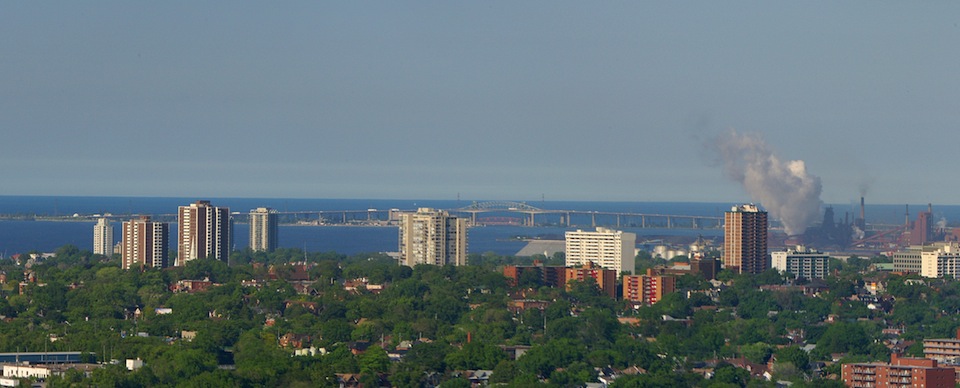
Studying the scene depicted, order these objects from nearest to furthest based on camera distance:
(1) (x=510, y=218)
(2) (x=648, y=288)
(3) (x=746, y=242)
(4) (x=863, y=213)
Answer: (2) (x=648, y=288) → (3) (x=746, y=242) → (4) (x=863, y=213) → (1) (x=510, y=218)

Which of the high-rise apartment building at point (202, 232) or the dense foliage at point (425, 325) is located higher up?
the high-rise apartment building at point (202, 232)

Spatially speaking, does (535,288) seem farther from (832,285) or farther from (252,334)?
(252,334)

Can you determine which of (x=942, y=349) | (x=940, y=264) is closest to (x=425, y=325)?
(x=942, y=349)

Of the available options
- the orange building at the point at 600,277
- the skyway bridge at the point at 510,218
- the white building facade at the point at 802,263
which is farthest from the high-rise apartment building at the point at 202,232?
the skyway bridge at the point at 510,218

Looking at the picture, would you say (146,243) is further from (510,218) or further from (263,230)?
(510,218)

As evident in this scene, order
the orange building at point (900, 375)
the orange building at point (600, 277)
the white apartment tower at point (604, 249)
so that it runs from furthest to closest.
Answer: the white apartment tower at point (604, 249) < the orange building at point (600, 277) < the orange building at point (900, 375)

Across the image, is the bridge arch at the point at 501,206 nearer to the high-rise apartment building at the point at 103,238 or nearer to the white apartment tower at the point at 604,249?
the high-rise apartment building at the point at 103,238
